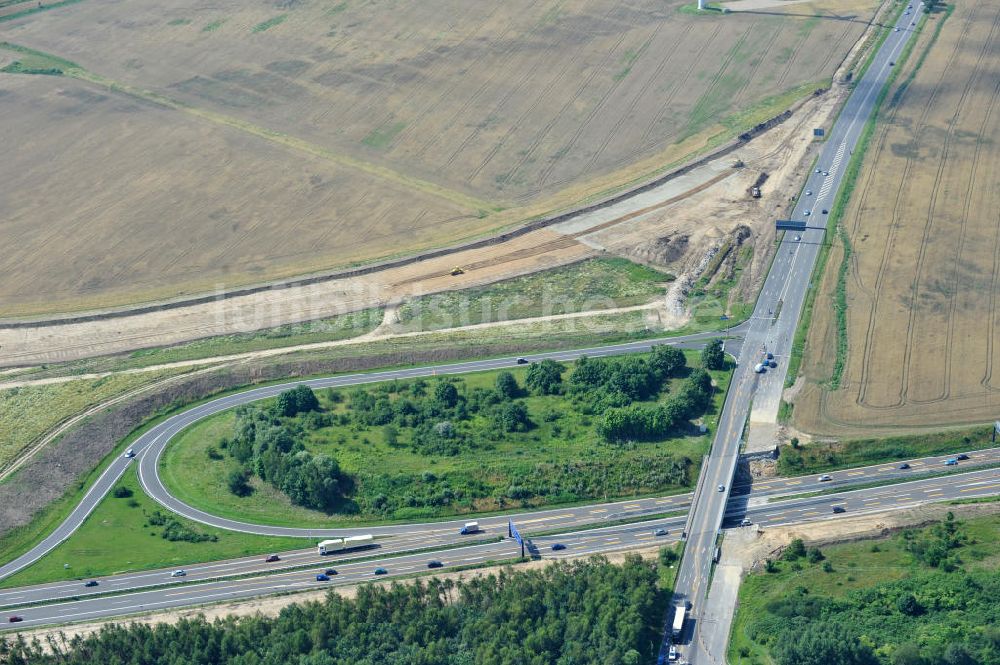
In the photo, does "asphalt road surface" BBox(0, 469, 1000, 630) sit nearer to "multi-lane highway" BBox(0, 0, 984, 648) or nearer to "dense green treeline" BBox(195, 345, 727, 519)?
"multi-lane highway" BBox(0, 0, 984, 648)

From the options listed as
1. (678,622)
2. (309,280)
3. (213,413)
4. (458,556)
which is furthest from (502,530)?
(309,280)

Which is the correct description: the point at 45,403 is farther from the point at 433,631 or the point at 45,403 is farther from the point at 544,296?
the point at 544,296

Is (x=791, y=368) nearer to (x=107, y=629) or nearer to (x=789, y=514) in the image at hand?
(x=789, y=514)

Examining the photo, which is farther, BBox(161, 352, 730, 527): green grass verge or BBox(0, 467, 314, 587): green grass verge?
BBox(161, 352, 730, 527): green grass verge

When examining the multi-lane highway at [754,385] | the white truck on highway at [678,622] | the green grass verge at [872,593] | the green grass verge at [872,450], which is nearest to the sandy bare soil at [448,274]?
the multi-lane highway at [754,385]

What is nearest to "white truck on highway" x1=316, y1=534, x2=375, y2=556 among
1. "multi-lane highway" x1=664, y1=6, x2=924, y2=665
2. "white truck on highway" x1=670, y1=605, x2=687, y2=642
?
"multi-lane highway" x1=664, y1=6, x2=924, y2=665

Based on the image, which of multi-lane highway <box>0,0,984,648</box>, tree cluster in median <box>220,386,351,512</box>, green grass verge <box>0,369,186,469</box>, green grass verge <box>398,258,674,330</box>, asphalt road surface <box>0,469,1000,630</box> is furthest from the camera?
green grass verge <box>398,258,674,330</box>

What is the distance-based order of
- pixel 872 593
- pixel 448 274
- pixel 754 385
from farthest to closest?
pixel 448 274
pixel 754 385
pixel 872 593
